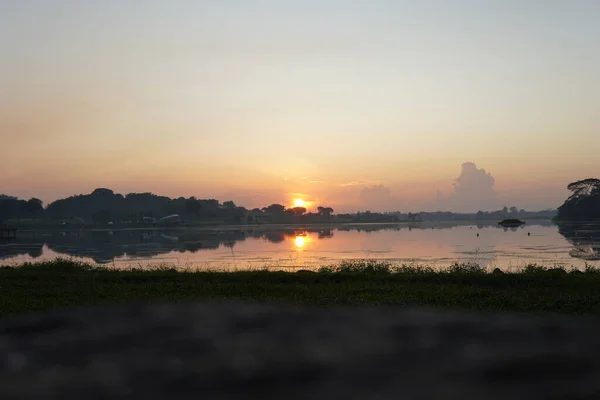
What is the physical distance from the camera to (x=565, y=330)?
11.0 metres

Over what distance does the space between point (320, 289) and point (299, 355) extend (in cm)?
731

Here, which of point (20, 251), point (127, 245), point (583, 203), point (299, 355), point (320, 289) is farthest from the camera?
point (583, 203)

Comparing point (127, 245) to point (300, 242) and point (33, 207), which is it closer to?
point (300, 242)

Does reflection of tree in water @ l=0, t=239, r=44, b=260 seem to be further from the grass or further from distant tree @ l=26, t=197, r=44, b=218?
distant tree @ l=26, t=197, r=44, b=218

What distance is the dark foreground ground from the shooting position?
25.5ft

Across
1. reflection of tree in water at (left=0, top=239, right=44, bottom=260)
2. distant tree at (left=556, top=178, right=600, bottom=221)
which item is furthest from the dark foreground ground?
distant tree at (left=556, top=178, right=600, bottom=221)

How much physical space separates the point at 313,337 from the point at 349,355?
1421 millimetres

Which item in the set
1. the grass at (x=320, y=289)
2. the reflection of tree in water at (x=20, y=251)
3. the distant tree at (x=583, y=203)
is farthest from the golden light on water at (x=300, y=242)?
the distant tree at (x=583, y=203)

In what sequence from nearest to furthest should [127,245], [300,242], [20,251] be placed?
1. [20,251]
2. [127,245]
3. [300,242]

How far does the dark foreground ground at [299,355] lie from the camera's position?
7777mm

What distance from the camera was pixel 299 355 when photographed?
9453mm

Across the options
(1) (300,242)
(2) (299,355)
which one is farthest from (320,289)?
(1) (300,242)

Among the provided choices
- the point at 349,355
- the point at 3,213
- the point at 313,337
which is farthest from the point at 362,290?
the point at 3,213

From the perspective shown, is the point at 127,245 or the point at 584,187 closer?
the point at 127,245
